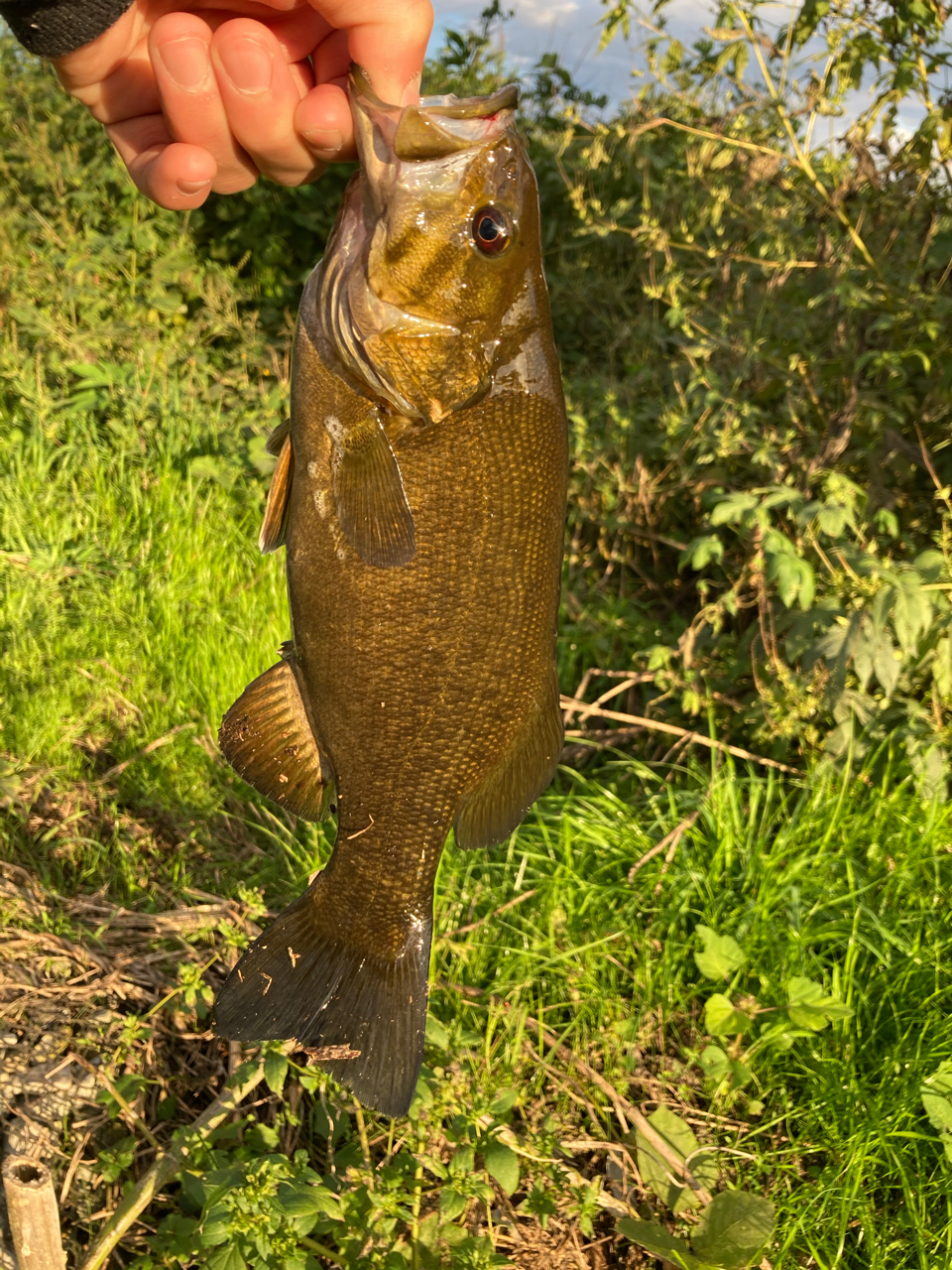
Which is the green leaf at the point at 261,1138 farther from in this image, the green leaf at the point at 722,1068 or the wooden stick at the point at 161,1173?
the green leaf at the point at 722,1068

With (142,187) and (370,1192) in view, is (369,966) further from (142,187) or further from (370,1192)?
(142,187)

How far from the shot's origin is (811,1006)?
2551 millimetres

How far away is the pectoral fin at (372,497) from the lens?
60.3 inches

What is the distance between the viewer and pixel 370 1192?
2.02 metres

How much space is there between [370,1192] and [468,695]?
1067 millimetres

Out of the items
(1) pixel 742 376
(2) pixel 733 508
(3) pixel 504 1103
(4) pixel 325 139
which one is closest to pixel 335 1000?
(3) pixel 504 1103

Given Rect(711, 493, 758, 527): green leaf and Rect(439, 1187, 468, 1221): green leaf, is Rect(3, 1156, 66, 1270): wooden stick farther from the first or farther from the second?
Rect(711, 493, 758, 527): green leaf

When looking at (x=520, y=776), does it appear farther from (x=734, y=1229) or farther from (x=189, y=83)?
(x=189, y=83)

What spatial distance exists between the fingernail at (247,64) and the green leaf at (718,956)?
2.19 metres

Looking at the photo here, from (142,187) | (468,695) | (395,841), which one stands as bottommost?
(395,841)

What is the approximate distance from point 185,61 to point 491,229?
1.97ft

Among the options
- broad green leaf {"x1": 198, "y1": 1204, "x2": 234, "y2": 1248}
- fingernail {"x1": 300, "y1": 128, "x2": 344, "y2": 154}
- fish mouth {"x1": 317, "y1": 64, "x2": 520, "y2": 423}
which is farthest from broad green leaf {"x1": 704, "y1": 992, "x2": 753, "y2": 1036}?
fingernail {"x1": 300, "y1": 128, "x2": 344, "y2": 154}

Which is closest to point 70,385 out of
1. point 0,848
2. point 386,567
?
point 0,848

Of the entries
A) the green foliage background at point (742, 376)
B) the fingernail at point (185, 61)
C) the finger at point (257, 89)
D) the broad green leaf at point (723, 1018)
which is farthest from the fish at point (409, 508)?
the green foliage background at point (742, 376)
